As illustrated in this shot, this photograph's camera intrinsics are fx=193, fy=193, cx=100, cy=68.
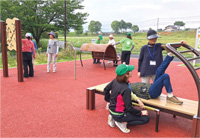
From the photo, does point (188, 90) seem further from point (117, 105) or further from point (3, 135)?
point (3, 135)

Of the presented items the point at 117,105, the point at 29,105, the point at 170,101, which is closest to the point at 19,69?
the point at 29,105

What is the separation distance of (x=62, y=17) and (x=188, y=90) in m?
18.3

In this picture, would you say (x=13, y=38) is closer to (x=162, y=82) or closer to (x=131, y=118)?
(x=131, y=118)

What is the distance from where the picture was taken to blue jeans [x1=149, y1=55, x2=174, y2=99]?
3244 mm

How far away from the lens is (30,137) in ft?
10.0

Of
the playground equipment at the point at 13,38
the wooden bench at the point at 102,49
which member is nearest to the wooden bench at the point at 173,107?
the playground equipment at the point at 13,38

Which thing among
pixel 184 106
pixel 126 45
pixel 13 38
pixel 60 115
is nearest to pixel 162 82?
pixel 184 106

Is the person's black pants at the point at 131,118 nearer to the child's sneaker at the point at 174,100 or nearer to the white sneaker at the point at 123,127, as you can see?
the white sneaker at the point at 123,127

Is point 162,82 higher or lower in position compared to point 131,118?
higher

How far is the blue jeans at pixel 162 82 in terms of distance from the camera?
3244 mm

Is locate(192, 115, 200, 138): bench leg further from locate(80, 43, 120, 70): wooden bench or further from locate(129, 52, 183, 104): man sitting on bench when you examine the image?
locate(80, 43, 120, 70): wooden bench

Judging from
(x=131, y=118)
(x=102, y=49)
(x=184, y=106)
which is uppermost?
(x=102, y=49)

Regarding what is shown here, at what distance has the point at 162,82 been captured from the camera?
3275 millimetres

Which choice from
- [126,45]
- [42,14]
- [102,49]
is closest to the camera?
[126,45]
